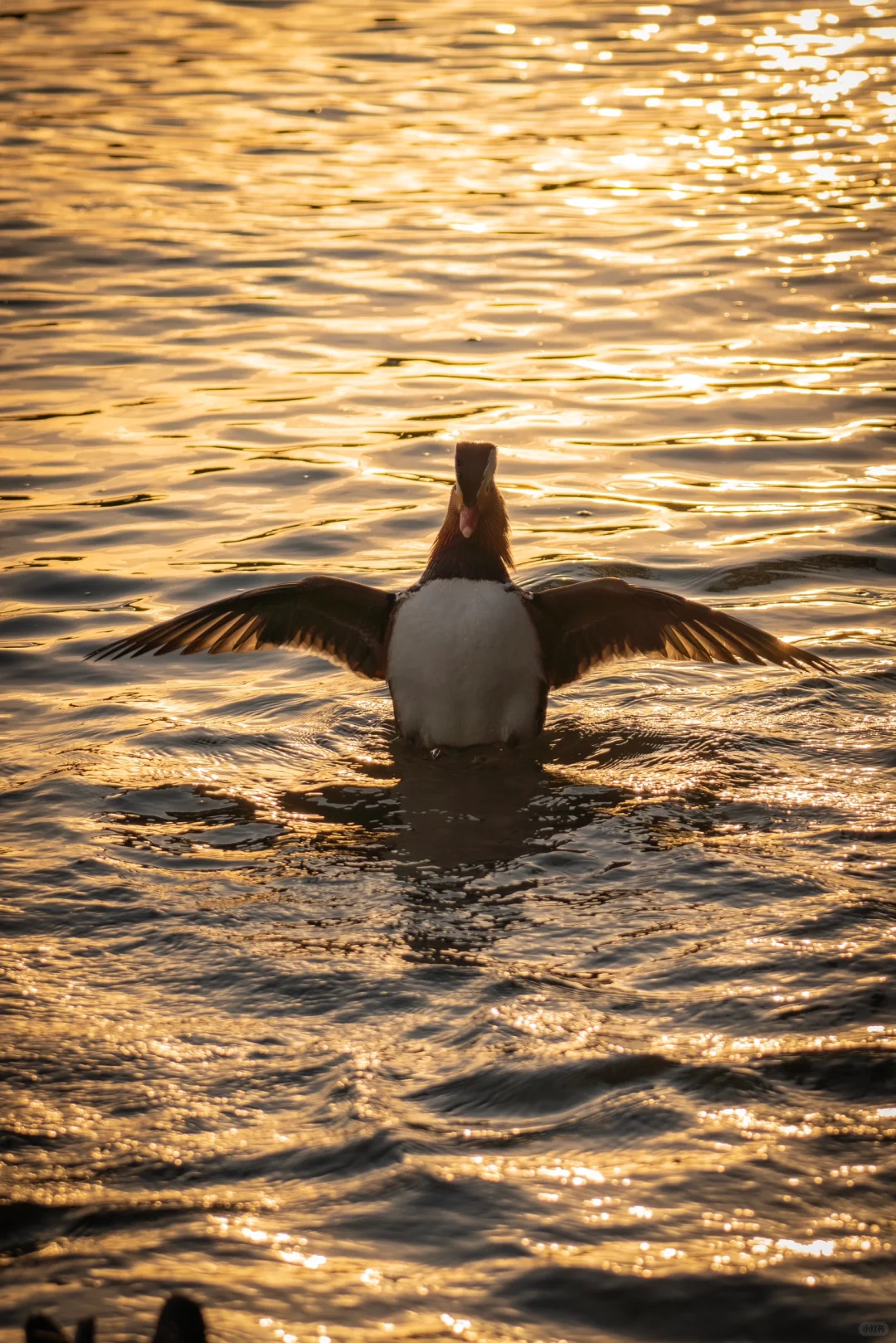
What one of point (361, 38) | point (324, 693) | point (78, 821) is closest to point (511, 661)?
point (324, 693)

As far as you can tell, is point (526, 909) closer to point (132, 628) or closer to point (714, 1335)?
point (714, 1335)

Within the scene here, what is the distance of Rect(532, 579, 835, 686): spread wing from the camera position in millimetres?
7332

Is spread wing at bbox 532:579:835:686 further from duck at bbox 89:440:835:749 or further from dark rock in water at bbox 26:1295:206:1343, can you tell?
dark rock in water at bbox 26:1295:206:1343

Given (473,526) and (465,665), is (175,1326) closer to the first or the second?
(465,665)

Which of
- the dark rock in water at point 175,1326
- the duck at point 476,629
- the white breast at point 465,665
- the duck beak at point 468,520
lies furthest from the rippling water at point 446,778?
the duck beak at point 468,520

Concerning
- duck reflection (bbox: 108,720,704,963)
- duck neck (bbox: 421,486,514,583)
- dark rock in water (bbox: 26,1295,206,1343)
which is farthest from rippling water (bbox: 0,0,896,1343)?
duck neck (bbox: 421,486,514,583)

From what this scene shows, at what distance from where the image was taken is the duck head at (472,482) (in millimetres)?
7324

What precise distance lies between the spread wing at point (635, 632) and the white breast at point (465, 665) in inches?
→ 8.0

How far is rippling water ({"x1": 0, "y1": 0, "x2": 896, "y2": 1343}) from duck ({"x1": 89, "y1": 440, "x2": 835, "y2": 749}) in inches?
→ 10.8

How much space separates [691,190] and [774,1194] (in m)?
14.4

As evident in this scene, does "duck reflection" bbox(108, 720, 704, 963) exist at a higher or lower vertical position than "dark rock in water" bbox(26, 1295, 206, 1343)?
lower

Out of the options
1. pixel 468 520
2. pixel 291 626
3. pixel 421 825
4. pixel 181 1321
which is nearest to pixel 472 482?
pixel 468 520

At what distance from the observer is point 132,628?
28.8ft

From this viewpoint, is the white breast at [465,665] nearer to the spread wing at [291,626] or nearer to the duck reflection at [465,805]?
the duck reflection at [465,805]
